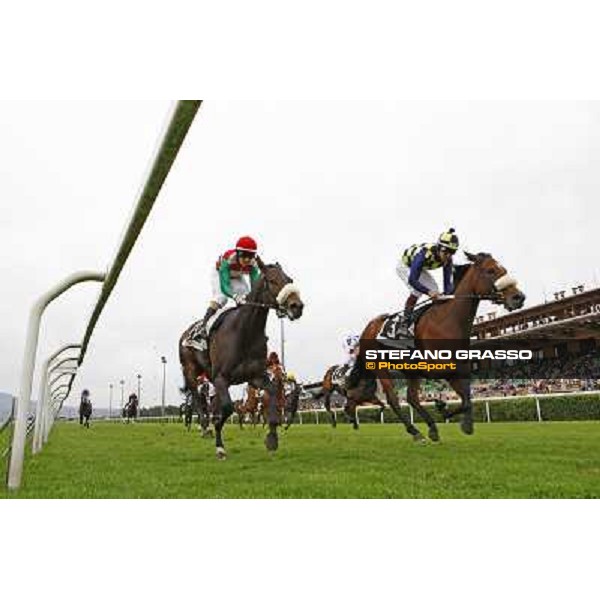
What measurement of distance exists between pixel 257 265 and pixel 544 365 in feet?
11.5

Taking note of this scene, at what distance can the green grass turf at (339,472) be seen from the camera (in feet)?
11.6

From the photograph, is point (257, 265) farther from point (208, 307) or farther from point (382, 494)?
point (382, 494)

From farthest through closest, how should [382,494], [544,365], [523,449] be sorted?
1. [544,365]
2. [523,449]
3. [382,494]

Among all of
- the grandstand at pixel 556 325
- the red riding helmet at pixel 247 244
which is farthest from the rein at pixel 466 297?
the red riding helmet at pixel 247 244

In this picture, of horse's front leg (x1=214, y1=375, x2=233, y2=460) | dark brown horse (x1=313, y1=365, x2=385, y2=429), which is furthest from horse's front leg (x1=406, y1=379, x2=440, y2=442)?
horse's front leg (x1=214, y1=375, x2=233, y2=460)

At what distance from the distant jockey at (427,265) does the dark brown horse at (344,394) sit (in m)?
1.95

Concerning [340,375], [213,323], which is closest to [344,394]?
[340,375]

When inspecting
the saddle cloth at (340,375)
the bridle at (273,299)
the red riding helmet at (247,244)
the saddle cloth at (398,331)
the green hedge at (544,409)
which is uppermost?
the red riding helmet at (247,244)

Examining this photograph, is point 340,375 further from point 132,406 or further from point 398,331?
point 132,406

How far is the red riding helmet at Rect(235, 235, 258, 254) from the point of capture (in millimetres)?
6359

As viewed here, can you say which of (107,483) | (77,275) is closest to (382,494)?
(107,483)

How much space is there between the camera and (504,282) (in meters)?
5.66

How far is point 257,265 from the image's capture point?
602 centimetres

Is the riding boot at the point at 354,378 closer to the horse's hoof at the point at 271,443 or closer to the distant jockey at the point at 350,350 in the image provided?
the distant jockey at the point at 350,350
